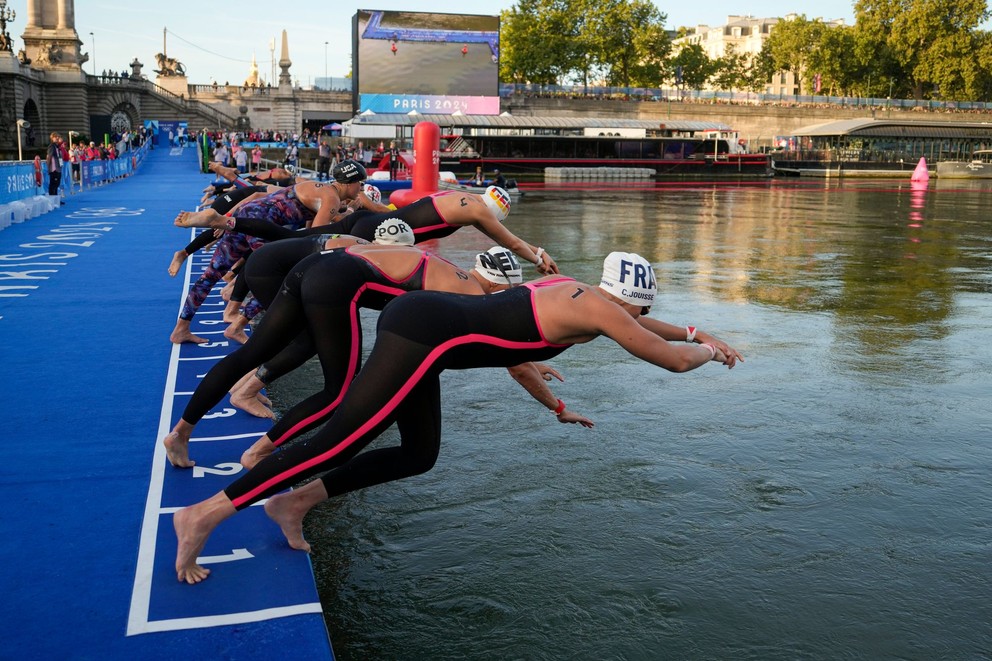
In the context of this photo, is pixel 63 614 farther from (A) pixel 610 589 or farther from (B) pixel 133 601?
(A) pixel 610 589

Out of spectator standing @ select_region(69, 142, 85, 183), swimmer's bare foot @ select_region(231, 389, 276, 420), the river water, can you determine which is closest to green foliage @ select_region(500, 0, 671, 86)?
Result: spectator standing @ select_region(69, 142, 85, 183)

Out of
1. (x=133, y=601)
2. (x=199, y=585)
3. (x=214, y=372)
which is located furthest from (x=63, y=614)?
(x=214, y=372)

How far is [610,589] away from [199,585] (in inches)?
78.7

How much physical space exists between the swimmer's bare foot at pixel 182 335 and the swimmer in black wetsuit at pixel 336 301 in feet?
13.7

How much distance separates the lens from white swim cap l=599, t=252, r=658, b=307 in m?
4.37

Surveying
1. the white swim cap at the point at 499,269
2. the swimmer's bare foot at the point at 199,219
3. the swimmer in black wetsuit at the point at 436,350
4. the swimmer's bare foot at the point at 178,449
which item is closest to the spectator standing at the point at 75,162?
the swimmer's bare foot at the point at 199,219

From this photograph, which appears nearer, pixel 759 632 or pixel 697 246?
pixel 759 632

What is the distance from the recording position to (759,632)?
4.17 meters

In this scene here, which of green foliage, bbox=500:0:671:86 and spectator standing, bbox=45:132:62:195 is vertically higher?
green foliage, bbox=500:0:671:86

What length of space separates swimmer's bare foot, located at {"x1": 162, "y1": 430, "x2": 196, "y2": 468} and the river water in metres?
1.04

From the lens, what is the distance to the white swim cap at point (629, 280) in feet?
14.3

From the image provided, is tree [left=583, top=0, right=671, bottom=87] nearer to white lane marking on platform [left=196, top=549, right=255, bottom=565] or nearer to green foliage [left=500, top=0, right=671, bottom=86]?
green foliage [left=500, top=0, right=671, bottom=86]

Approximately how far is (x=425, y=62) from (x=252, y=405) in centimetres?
6039

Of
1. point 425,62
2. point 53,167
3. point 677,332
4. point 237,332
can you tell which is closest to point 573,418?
point 677,332
